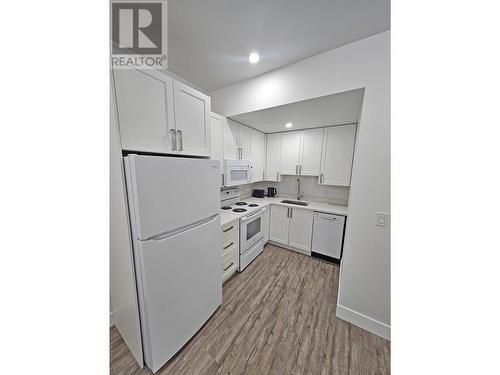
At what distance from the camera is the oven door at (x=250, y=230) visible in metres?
2.09

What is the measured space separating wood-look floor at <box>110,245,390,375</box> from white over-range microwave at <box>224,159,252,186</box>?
132cm

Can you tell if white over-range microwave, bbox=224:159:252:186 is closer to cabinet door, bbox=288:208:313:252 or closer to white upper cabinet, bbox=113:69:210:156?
white upper cabinet, bbox=113:69:210:156

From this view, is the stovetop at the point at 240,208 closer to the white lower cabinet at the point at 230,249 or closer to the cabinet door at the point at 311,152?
the white lower cabinet at the point at 230,249

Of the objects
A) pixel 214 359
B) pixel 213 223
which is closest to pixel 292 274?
pixel 214 359

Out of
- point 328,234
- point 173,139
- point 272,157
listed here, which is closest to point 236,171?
point 272,157

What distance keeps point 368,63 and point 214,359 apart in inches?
104

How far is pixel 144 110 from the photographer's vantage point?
1.09 meters

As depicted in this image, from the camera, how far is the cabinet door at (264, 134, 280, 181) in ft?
9.83

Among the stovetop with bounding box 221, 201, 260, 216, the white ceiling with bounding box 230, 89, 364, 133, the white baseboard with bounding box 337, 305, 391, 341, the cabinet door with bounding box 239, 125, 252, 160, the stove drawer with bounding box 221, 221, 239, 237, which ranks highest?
the white ceiling with bounding box 230, 89, 364, 133

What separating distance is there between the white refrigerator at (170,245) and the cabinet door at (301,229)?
157cm

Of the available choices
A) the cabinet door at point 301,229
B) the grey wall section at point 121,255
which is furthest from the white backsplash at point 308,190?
the grey wall section at point 121,255

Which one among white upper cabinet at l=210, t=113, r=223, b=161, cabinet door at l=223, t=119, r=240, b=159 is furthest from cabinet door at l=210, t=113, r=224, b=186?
cabinet door at l=223, t=119, r=240, b=159

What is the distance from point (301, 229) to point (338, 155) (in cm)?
129
